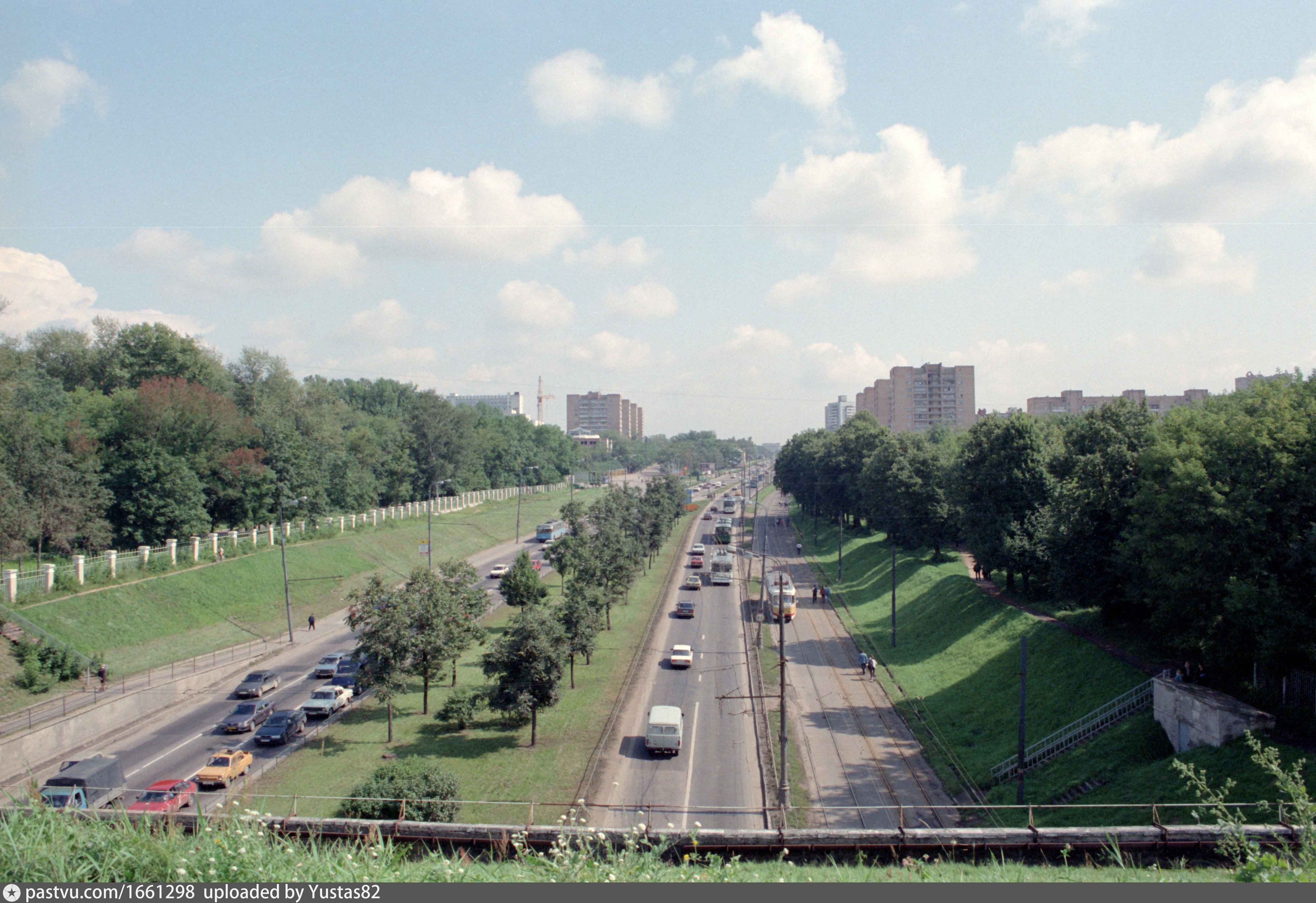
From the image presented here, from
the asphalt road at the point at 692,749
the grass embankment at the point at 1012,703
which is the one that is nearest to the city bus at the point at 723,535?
the grass embankment at the point at 1012,703

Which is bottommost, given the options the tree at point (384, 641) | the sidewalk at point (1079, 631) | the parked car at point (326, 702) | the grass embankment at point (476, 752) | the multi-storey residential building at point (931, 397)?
the grass embankment at point (476, 752)

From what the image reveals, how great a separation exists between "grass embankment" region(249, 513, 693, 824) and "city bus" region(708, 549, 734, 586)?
23.3 m

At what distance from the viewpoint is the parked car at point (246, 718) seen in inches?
1010

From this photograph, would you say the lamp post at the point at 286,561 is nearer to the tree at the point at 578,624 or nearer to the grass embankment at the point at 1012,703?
the tree at the point at 578,624

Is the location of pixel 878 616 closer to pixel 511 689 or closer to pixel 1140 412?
pixel 1140 412

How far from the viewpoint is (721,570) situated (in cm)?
5878

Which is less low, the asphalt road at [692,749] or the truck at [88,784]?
the truck at [88,784]

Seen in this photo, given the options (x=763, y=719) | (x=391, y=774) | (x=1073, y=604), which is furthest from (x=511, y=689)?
(x=1073, y=604)

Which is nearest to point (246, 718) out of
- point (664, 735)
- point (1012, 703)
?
point (664, 735)

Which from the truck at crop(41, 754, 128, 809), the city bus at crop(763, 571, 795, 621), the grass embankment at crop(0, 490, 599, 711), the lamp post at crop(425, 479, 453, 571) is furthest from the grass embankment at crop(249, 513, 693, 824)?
the city bus at crop(763, 571, 795, 621)

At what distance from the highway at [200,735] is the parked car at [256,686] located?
30 centimetres

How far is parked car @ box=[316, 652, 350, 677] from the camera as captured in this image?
3238 cm

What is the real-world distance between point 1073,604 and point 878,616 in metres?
15.0

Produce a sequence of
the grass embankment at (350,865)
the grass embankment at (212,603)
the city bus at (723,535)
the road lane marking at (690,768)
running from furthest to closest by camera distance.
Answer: the city bus at (723,535) → the grass embankment at (212,603) → the road lane marking at (690,768) → the grass embankment at (350,865)
